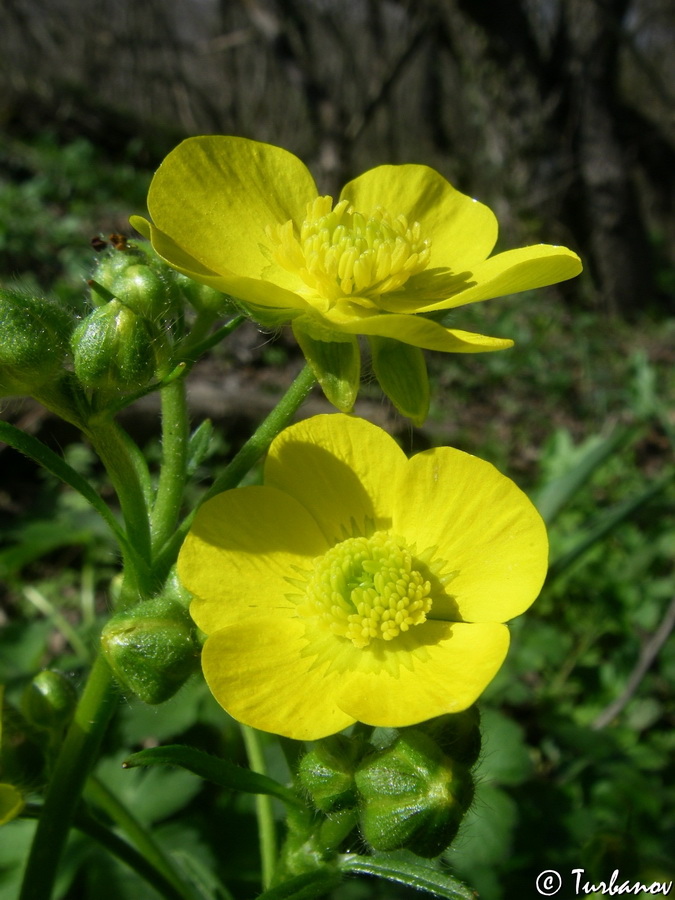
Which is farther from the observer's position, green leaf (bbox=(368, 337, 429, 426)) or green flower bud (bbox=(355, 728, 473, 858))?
green leaf (bbox=(368, 337, 429, 426))

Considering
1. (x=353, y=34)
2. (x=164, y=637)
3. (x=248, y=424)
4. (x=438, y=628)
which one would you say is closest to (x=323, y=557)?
(x=438, y=628)

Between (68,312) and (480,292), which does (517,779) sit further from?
(68,312)

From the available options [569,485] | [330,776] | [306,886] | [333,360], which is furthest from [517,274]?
[569,485]

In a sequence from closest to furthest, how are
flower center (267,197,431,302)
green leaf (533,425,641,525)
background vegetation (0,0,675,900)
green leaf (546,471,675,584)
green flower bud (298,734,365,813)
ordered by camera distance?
green flower bud (298,734,365,813) < flower center (267,197,431,302) < background vegetation (0,0,675,900) < green leaf (546,471,675,584) < green leaf (533,425,641,525)

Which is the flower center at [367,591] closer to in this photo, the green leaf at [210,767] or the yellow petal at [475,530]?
the yellow petal at [475,530]

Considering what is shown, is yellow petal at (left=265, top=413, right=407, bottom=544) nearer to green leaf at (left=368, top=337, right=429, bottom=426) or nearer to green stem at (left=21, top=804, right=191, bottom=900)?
green leaf at (left=368, top=337, right=429, bottom=426)
